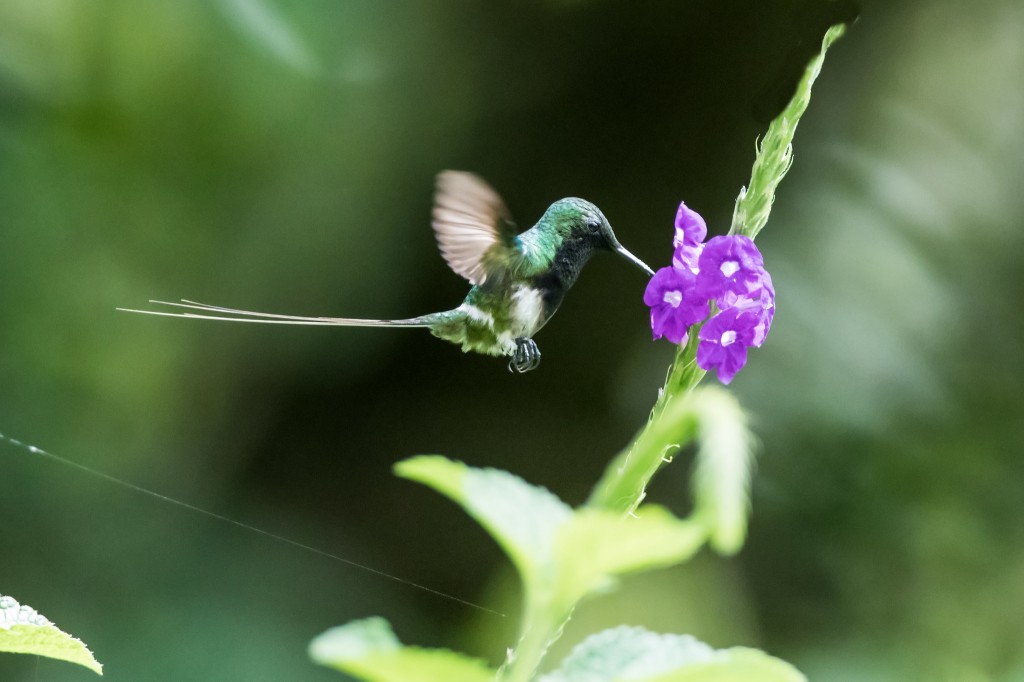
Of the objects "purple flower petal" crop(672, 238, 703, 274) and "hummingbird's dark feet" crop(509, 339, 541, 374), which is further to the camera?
"hummingbird's dark feet" crop(509, 339, 541, 374)

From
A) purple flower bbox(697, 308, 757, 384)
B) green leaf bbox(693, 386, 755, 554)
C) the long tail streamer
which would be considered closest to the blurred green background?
the long tail streamer

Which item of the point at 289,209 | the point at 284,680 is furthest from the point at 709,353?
the point at 289,209

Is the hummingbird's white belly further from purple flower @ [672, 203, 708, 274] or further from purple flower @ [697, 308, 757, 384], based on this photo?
purple flower @ [697, 308, 757, 384]

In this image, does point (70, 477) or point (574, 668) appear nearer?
point (574, 668)

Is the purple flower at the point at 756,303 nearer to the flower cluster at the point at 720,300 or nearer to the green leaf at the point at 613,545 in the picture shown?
the flower cluster at the point at 720,300

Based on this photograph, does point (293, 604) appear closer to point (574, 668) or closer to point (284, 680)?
point (284, 680)

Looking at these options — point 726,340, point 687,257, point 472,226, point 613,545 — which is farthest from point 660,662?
point 472,226

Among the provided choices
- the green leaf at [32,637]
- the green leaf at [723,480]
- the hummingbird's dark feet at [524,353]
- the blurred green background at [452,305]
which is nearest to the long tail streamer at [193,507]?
the blurred green background at [452,305]
